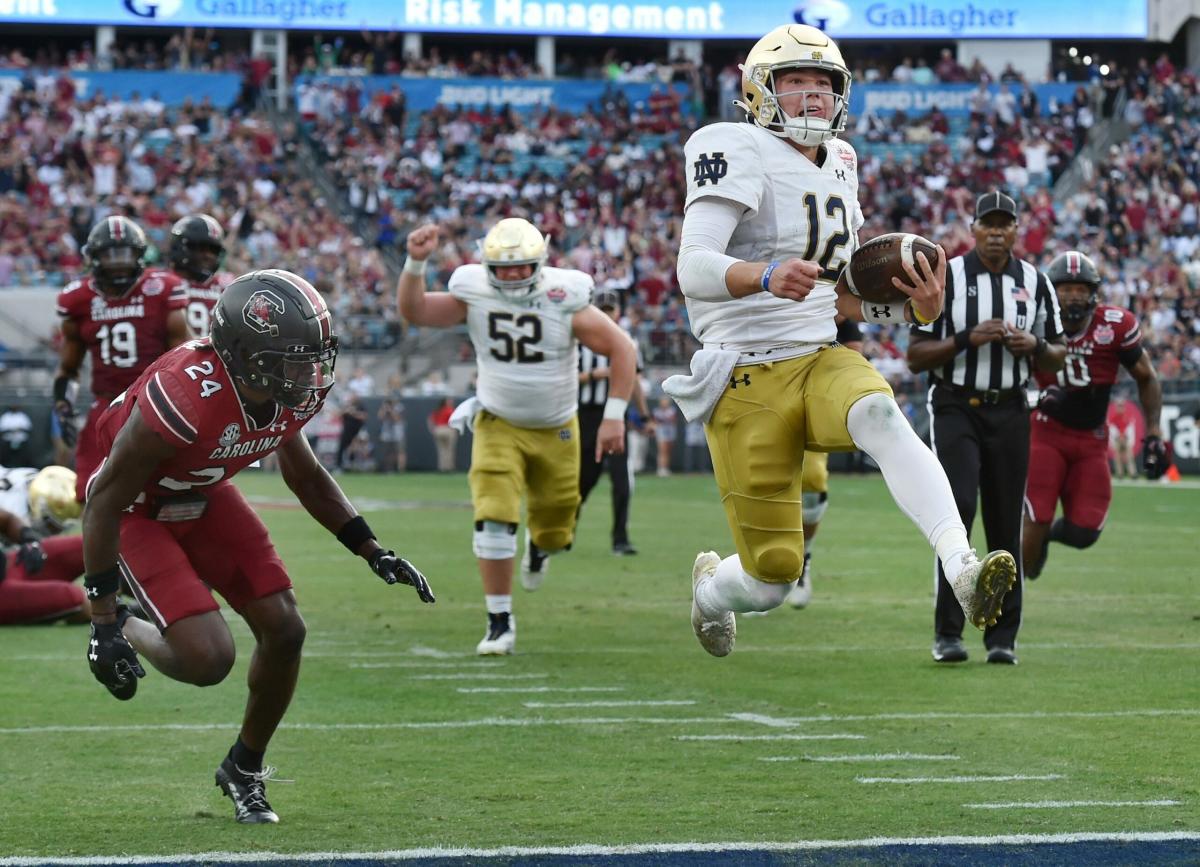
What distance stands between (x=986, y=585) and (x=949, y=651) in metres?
2.84

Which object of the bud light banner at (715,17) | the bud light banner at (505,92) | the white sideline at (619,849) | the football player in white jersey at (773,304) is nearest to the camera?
the white sideline at (619,849)

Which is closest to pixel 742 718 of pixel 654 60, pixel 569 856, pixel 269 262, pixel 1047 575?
pixel 569 856

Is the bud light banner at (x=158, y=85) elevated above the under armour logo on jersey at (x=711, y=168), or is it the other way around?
the bud light banner at (x=158, y=85)

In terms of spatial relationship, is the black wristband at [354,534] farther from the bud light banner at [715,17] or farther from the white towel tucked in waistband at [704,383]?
the bud light banner at [715,17]

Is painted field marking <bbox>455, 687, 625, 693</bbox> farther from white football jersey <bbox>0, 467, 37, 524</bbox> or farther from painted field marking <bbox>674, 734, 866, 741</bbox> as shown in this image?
white football jersey <bbox>0, 467, 37, 524</bbox>

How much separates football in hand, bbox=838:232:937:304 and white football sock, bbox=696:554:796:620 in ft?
2.86

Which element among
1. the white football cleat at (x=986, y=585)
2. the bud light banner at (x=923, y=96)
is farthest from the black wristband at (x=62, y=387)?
the bud light banner at (x=923, y=96)

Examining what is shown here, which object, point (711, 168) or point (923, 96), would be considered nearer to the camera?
point (711, 168)

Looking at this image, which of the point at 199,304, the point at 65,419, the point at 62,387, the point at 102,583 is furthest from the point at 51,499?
the point at 102,583

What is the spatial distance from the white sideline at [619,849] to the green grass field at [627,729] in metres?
0.08

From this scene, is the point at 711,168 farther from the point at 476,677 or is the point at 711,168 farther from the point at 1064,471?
the point at 1064,471

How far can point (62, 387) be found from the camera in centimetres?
912

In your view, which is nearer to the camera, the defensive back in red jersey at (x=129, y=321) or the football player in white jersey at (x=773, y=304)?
the football player in white jersey at (x=773, y=304)

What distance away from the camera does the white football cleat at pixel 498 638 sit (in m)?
7.50
